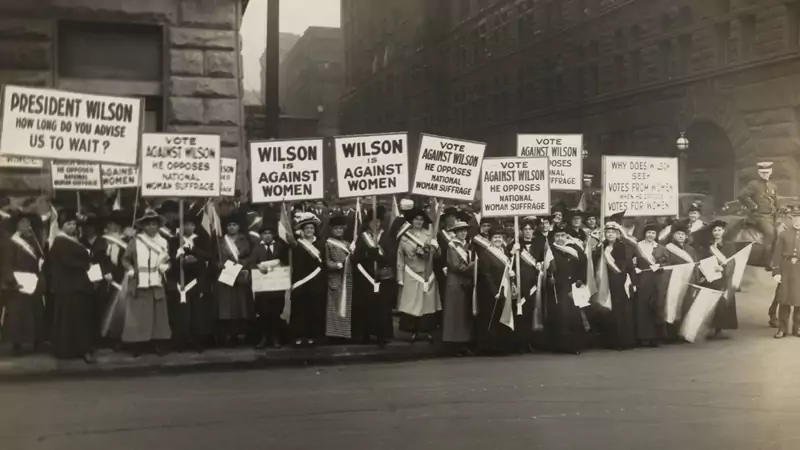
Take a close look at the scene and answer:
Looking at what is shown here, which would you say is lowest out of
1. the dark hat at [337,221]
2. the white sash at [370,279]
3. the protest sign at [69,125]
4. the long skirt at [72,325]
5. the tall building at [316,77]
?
the long skirt at [72,325]

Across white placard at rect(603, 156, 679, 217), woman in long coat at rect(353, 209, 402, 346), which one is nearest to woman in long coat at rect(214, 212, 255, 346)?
woman in long coat at rect(353, 209, 402, 346)

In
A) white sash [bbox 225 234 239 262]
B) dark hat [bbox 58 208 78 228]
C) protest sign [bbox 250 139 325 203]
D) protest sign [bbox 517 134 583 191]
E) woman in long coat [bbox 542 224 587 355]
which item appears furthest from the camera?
protest sign [bbox 517 134 583 191]

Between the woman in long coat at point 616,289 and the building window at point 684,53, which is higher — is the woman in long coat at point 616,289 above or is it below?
below

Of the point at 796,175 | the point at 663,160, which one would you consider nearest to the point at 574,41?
the point at 663,160

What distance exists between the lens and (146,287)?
8.27m

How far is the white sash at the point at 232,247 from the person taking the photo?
882cm

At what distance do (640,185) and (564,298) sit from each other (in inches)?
69.1

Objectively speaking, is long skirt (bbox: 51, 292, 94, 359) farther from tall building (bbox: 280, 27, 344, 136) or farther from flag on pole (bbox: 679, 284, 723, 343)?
flag on pole (bbox: 679, 284, 723, 343)

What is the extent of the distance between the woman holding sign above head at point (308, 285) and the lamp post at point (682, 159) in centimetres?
447

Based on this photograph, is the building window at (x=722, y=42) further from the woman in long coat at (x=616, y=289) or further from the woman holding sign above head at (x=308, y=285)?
the woman holding sign above head at (x=308, y=285)

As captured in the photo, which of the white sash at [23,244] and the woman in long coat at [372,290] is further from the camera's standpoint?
the woman in long coat at [372,290]

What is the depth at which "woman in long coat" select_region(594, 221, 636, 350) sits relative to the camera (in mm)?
9227

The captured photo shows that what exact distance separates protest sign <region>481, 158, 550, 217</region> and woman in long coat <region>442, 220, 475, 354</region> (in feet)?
1.42

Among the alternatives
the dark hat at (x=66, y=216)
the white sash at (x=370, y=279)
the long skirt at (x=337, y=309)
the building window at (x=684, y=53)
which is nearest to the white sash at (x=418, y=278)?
the white sash at (x=370, y=279)
